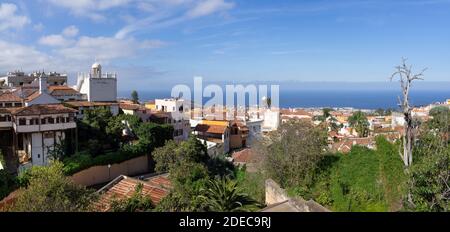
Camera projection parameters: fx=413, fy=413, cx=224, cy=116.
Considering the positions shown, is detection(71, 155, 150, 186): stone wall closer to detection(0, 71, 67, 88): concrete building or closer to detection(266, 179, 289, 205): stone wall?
detection(266, 179, 289, 205): stone wall

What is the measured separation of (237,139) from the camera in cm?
2861

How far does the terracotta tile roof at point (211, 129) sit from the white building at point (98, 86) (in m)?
6.54

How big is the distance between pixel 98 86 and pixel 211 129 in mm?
7845

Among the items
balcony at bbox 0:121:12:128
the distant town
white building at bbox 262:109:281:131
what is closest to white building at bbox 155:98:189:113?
the distant town

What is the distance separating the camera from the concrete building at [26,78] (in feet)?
91.4

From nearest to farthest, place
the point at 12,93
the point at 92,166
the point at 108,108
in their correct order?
the point at 92,166 < the point at 12,93 < the point at 108,108

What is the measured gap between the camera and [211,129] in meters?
27.0

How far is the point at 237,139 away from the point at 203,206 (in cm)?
1907

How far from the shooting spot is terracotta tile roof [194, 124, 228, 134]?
26.6 meters

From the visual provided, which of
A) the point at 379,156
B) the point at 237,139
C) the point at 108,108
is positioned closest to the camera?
the point at 379,156
